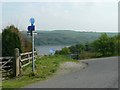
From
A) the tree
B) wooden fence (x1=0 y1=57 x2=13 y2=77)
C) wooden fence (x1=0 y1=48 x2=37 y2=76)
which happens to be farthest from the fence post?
the tree

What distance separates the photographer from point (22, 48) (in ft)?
67.1

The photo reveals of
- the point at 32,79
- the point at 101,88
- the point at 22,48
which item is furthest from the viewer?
the point at 22,48

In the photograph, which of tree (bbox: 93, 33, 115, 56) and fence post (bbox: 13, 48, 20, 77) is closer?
fence post (bbox: 13, 48, 20, 77)

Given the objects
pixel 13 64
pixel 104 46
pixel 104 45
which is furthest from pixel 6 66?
pixel 104 45

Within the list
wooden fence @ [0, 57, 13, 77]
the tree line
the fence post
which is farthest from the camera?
the tree line

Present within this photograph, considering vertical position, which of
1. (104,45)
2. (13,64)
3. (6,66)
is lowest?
(6,66)

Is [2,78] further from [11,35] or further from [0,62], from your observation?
[11,35]

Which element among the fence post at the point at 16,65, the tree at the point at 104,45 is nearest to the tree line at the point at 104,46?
the tree at the point at 104,45

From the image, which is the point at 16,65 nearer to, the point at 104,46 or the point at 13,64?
the point at 13,64

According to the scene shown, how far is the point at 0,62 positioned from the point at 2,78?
49.6 inches

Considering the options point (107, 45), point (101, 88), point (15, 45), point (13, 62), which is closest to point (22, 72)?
point (13, 62)

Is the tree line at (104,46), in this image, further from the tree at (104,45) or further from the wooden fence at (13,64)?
the wooden fence at (13,64)

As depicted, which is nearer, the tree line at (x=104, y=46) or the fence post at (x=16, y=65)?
the fence post at (x=16, y=65)

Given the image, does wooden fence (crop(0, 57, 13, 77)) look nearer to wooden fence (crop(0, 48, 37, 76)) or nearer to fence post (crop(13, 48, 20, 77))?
wooden fence (crop(0, 48, 37, 76))
